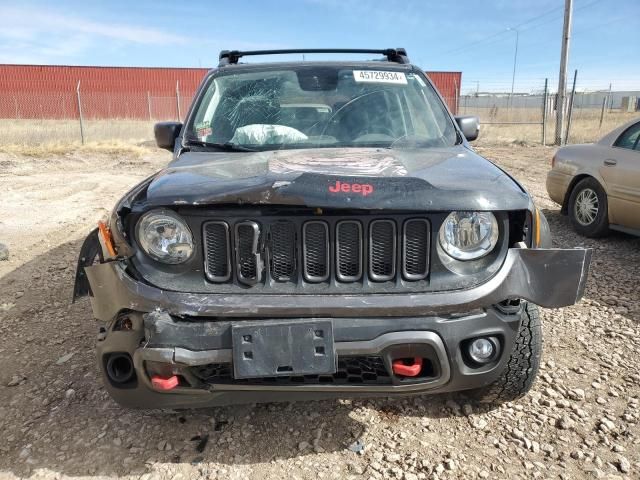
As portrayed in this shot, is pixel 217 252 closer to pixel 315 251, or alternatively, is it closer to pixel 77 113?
pixel 315 251

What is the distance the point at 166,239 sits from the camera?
83.4 inches

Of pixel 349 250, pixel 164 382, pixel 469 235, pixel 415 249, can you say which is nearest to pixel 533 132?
pixel 469 235

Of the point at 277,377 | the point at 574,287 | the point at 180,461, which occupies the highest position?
the point at 574,287

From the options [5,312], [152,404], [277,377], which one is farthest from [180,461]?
[5,312]

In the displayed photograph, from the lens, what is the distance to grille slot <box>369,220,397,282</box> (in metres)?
2.07

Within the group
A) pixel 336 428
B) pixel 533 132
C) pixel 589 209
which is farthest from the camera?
pixel 533 132

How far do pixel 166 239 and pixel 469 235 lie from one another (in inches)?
49.5

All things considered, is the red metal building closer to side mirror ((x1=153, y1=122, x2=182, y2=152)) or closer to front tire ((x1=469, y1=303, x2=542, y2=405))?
side mirror ((x1=153, y1=122, x2=182, y2=152))

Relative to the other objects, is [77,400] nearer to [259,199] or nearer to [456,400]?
[259,199]

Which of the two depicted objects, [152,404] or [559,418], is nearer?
[152,404]

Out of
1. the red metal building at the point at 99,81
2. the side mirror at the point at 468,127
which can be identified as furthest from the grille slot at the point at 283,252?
the red metal building at the point at 99,81

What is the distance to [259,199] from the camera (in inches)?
78.1

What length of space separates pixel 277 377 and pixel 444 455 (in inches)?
37.0

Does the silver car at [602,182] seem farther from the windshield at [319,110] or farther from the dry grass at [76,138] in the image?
the dry grass at [76,138]
